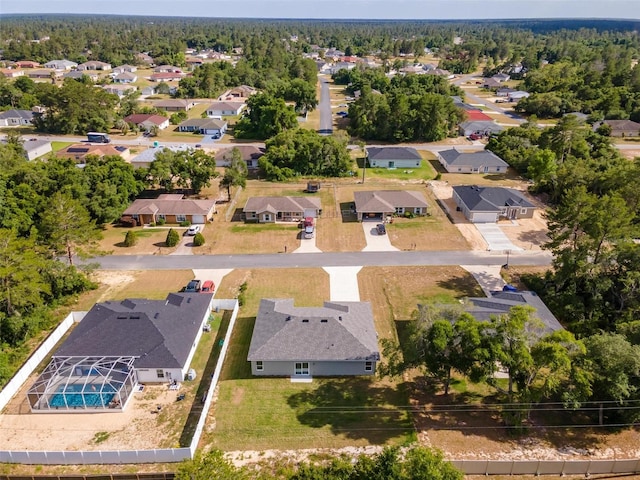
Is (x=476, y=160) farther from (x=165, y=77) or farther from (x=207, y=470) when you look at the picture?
(x=165, y=77)

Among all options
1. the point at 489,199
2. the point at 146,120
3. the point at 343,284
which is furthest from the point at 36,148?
the point at 489,199

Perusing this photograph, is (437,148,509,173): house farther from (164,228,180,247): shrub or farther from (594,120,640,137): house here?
(164,228,180,247): shrub

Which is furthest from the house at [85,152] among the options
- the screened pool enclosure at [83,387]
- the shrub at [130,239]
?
the screened pool enclosure at [83,387]

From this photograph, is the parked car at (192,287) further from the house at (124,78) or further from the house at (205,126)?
the house at (124,78)

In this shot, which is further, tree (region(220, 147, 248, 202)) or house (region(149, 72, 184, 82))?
house (region(149, 72, 184, 82))

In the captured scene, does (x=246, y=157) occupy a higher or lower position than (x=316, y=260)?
higher

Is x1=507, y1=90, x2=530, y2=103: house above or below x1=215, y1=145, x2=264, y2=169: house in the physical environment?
above

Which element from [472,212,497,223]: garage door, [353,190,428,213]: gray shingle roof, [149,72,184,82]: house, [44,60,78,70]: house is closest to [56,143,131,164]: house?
[353,190,428,213]: gray shingle roof
